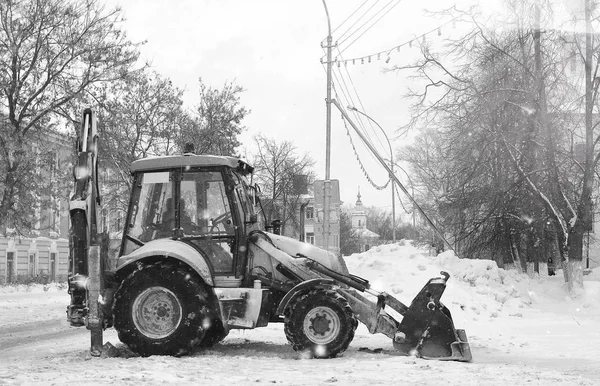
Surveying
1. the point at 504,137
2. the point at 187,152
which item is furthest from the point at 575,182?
the point at 187,152

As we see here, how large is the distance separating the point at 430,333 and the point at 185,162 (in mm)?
3804

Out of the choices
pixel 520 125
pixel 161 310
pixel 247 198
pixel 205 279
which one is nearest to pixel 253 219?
pixel 247 198

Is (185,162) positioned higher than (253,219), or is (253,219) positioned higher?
(185,162)

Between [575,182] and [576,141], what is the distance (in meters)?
1.36

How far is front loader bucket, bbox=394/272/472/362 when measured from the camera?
355 inches

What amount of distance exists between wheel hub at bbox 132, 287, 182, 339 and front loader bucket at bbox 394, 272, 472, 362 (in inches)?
108

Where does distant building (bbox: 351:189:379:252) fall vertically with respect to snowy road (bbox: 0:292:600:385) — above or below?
above

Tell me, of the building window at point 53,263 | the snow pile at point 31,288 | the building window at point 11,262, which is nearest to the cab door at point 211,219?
the snow pile at point 31,288

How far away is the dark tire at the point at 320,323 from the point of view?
906 centimetres

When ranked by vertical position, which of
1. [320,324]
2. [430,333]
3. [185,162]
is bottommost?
[430,333]

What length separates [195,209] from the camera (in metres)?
9.88

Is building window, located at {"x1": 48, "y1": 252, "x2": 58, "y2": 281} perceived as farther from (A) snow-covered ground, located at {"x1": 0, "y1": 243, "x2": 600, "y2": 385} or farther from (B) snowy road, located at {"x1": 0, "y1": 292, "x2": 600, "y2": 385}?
(B) snowy road, located at {"x1": 0, "y1": 292, "x2": 600, "y2": 385}

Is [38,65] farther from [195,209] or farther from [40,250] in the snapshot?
[40,250]

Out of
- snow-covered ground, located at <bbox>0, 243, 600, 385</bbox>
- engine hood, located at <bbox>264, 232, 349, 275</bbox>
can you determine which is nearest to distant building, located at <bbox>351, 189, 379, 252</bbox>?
snow-covered ground, located at <bbox>0, 243, 600, 385</bbox>
